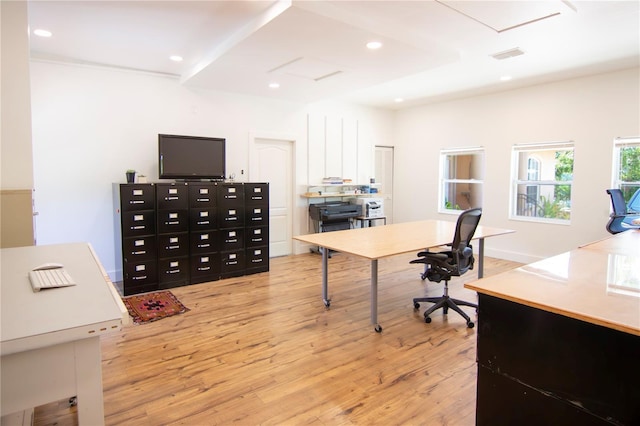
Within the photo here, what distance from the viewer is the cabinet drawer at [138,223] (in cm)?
413

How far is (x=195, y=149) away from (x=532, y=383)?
175 inches

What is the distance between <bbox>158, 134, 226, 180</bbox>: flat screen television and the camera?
4613 millimetres

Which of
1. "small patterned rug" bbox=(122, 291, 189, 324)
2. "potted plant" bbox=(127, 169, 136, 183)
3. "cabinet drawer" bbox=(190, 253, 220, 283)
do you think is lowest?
"small patterned rug" bbox=(122, 291, 189, 324)

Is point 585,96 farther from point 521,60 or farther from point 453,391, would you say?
point 453,391

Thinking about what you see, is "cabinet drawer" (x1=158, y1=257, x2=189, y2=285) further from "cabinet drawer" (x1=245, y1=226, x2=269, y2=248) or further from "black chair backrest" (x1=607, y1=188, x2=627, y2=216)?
"black chair backrest" (x1=607, y1=188, x2=627, y2=216)

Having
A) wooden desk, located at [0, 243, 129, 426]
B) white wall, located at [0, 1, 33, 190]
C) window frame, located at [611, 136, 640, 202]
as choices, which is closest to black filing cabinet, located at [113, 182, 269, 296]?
white wall, located at [0, 1, 33, 190]

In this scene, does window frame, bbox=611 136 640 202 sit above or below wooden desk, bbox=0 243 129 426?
above

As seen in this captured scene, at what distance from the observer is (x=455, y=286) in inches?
176

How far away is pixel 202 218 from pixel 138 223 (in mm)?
746

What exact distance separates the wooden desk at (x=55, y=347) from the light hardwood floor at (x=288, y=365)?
1.03 m

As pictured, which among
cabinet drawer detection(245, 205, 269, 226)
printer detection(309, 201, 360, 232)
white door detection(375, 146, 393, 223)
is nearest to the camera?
cabinet drawer detection(245, 205, 269, 226)

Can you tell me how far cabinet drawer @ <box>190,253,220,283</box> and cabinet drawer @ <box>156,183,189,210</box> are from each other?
0.69m

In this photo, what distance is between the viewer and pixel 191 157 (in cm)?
479

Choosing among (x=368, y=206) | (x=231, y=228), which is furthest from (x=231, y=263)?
(x=368, y=206)
